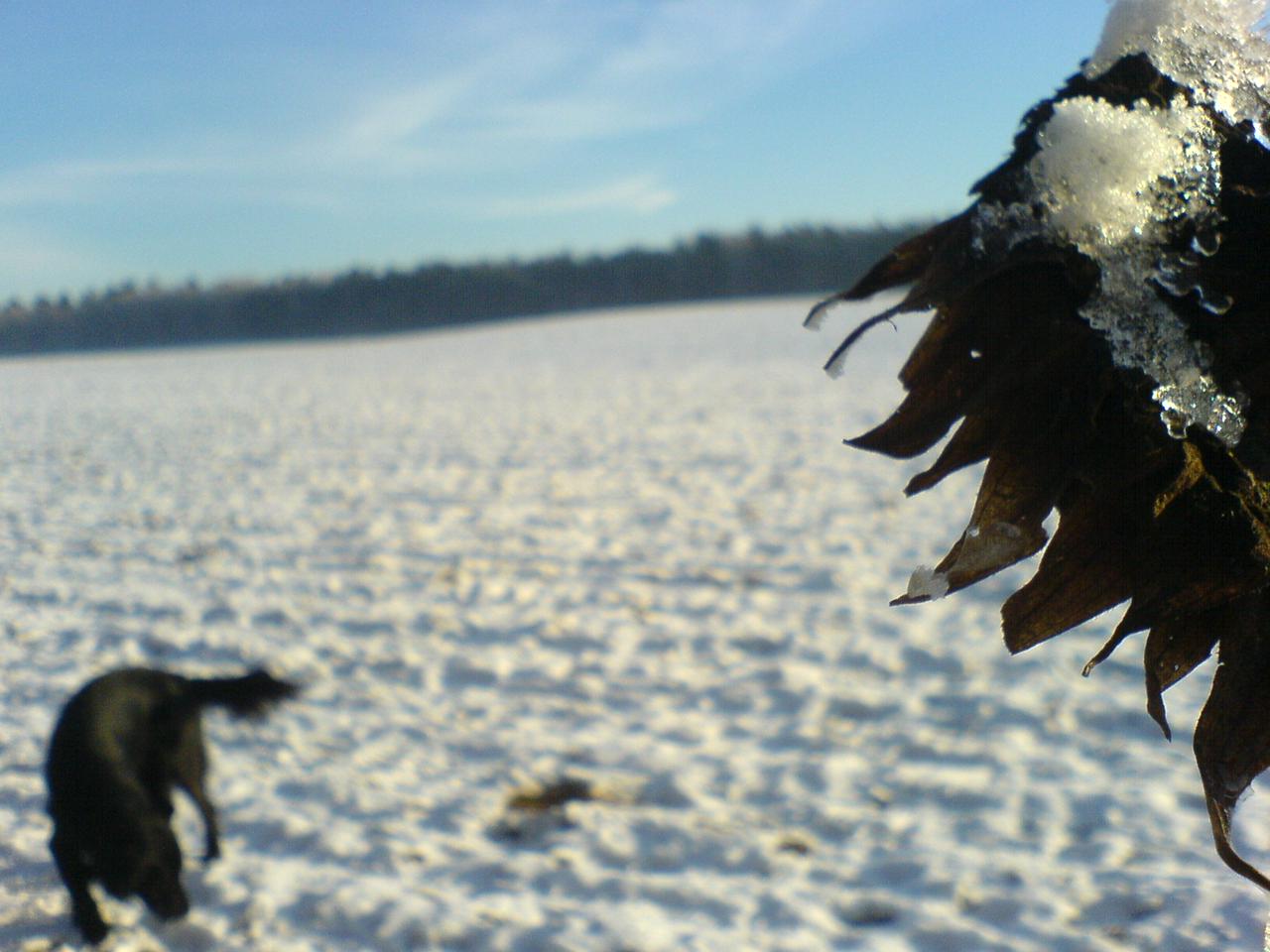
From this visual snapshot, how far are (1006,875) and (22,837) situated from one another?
3.31m

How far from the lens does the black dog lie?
9.64 feet

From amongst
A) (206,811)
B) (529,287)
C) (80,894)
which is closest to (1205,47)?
(80,894)

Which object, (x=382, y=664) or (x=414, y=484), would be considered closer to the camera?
(x=382, y=664)

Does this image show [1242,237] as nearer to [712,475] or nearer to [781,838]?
[781,838]

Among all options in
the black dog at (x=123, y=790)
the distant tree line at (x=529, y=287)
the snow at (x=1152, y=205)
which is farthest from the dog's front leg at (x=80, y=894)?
the distant tree line at (x=529, y=287)

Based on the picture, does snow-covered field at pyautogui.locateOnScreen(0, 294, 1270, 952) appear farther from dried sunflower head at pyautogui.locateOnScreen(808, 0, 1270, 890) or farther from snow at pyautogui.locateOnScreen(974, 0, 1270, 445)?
snow at pyautogui.locateOnScreen(974, 0, 1270, 445)

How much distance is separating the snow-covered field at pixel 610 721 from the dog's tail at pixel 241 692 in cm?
46

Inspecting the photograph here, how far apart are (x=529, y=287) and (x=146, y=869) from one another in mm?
46136

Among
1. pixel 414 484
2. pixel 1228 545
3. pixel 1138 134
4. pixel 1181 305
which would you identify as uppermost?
pixel 1138 134

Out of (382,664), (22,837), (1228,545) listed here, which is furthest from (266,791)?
(1228,545)

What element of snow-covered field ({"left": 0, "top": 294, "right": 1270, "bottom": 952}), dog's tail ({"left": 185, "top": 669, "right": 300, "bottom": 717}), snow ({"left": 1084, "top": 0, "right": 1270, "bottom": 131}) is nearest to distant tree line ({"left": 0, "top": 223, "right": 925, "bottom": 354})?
snow-covered field ({"left": 0, "top": 294, "right": 1270, "bottom": 952})

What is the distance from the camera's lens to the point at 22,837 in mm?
3447

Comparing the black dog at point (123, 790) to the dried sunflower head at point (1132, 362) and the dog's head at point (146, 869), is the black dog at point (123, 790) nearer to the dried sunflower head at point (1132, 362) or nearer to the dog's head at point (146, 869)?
the dog's head at point (146, 869)

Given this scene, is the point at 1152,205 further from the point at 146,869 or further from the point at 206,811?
the point at 206,811
